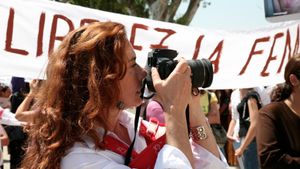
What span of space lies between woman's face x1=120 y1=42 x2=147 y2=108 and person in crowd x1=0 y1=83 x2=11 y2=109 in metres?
→ 4.79

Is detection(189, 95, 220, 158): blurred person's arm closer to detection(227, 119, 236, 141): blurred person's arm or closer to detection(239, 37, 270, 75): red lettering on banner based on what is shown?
detection(239, 37, 270, 75): red lettering on banner

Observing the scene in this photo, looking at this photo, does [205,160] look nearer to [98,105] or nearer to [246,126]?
[98,105]

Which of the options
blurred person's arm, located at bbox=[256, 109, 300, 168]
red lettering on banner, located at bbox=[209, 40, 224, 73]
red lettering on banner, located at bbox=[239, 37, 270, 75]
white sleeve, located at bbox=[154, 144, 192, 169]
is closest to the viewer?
white sleeve, located at bbox=[154, 144, 192, 169]

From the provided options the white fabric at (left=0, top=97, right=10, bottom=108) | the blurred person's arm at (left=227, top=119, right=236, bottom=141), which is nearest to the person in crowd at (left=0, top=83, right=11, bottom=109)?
the white fabric at (left=0, top=97, right=10, bottom=108)

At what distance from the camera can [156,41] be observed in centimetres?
405

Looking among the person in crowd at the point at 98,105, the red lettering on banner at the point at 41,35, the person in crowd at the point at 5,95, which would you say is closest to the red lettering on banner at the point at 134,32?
the red lettering on banner at the point at 41,35

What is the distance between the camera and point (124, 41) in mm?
1706

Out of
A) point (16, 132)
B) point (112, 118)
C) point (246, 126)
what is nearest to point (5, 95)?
point (16, 132)

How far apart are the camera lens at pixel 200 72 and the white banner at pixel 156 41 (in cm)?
185

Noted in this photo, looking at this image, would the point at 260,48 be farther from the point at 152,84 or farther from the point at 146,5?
the point at 146,5

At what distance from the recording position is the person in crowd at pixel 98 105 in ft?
5.26

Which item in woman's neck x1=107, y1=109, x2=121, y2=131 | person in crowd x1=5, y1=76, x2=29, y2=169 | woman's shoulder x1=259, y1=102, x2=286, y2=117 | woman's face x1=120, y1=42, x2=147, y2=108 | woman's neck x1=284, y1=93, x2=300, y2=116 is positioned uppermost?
woman's face x1=120, y1=42, x2=147, y2=108

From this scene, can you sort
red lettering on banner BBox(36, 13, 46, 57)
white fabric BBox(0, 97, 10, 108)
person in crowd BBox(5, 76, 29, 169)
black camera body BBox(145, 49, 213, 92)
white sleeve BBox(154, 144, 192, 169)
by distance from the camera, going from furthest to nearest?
1. white fabric BBox(0, 97, 10, 108)
2. person in crowd BBox(5, 76, 29, 169)
3. red lettering on banner BBox(36, 13, 46, 57)
4. black camera body BBox(145, 49, 213, 92)
5. white sleeve BBox(154, 144, 192, 169)

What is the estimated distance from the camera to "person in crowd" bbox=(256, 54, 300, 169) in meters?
3.06
